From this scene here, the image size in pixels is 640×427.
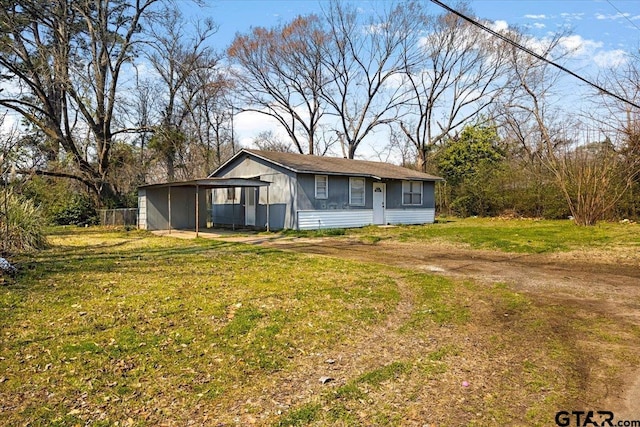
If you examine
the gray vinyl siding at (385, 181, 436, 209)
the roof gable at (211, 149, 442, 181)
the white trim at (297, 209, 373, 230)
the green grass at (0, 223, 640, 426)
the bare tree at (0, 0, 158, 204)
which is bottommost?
the green grass at (0, 223, 640, 426)

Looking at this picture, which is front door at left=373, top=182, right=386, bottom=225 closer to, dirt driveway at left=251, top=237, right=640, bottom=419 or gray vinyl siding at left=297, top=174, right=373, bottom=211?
gray vinyl siding at left=297, top=174, right=373, bottom=211

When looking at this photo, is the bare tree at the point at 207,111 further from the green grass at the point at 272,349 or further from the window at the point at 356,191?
the green grass at the point at 272,349

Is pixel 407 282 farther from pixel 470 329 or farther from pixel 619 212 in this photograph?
pixel 619 212

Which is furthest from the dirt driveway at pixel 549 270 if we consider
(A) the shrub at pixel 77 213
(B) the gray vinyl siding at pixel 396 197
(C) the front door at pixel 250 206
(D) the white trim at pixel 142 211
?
(A) the shrub at pixel 77 213

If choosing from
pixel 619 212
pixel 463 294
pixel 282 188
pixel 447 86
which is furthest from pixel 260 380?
pixel 447 86

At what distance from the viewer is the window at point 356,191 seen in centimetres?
1789

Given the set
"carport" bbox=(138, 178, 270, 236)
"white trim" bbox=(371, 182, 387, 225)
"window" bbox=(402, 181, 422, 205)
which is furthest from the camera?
"window" bbox=(402, 181, 422, 205)

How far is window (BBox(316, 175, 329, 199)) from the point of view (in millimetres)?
16695

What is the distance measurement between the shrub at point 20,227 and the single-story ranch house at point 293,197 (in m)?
5.06

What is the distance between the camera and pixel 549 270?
776 cm

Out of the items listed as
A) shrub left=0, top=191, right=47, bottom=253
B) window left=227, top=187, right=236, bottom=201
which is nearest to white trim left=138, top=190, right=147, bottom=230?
window left=227, top=187, right=236, bottom=201

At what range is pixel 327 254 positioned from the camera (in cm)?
998

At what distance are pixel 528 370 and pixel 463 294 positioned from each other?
2.54 meters

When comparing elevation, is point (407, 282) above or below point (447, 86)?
below
